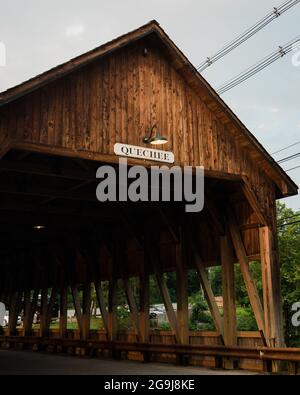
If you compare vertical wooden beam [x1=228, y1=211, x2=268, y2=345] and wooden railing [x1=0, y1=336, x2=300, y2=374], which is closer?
wooden railing [x1=0, y1=336, x2=300, y2=374]

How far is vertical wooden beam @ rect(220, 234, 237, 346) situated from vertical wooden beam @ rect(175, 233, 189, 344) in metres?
1.49

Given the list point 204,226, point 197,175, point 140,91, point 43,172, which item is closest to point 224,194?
point 204,226

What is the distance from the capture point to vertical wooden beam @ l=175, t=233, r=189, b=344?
50.0 ft

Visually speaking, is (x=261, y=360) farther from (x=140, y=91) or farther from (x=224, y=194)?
(x=140, y=91)

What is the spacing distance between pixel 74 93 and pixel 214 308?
21.3 ft

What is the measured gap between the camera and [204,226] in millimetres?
15555

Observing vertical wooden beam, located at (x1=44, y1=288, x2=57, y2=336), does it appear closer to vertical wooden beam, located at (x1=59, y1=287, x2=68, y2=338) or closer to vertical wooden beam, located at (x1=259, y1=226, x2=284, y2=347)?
vertical wooden beam, located at (x1=59, y1=287, x2=68, y2=338)

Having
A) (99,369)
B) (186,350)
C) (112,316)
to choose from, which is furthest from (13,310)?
(186,350)

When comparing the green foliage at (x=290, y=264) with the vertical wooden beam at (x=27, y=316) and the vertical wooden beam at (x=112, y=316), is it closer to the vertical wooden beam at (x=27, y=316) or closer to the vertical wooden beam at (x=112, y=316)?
the vertical wooden beam at (x=112, y=316)

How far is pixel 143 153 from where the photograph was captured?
11914mm

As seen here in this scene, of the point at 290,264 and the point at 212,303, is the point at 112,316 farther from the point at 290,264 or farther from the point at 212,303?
A: the point at 290,264

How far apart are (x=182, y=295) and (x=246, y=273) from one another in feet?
8.27

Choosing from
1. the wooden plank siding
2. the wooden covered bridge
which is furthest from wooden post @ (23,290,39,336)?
the wooden plank siding

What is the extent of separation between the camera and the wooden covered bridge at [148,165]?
11.1 metres
